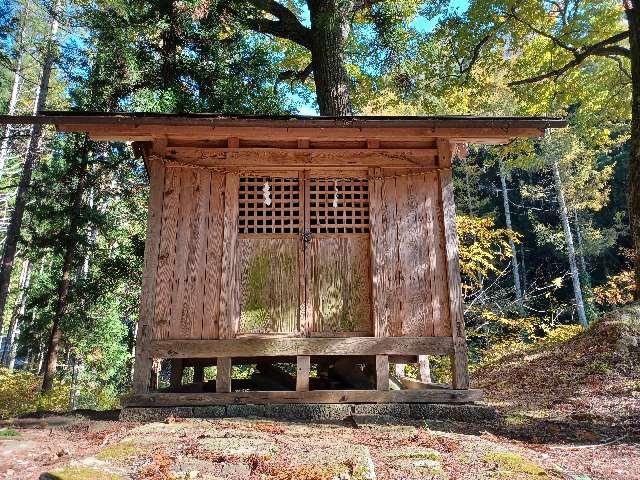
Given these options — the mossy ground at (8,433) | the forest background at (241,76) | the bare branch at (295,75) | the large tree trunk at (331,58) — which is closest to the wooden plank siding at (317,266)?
the mossy ground at (8,433)

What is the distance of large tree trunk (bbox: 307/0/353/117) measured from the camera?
10625 mm

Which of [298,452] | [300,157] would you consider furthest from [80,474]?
[300,157]

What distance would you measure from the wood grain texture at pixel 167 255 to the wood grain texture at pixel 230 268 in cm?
69

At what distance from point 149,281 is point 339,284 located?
8.47 feet

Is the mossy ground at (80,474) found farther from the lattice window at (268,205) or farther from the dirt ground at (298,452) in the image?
the lattice window at (268,205)

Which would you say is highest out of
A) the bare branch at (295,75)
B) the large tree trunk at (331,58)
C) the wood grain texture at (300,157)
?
the bare branch at (295,75)

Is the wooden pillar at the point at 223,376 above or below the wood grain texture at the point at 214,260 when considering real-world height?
below

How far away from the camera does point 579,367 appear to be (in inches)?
346

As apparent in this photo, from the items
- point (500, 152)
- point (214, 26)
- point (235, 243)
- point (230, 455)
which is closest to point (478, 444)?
point (230, 455)

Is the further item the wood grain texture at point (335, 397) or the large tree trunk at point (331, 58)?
the large tree trunk at point (331, 58)

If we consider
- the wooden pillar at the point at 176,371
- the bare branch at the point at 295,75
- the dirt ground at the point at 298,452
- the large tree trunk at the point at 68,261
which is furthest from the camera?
the bare branch at the point at 295,75

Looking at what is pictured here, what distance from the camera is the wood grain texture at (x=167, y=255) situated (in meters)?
6.48

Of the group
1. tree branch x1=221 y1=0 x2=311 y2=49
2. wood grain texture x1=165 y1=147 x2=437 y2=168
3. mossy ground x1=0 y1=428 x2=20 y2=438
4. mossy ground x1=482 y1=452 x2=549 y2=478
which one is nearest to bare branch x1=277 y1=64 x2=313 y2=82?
tree branch x1=221 y1=0 x2=311 y2=49

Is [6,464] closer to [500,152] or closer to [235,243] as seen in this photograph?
[235,243]
